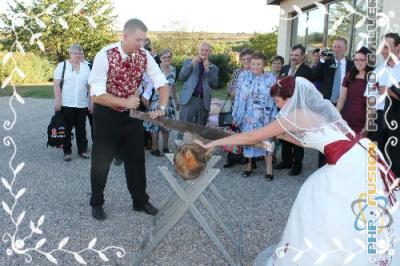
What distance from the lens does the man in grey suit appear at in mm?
6359

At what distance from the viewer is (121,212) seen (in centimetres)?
446

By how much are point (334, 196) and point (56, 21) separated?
2781 millimetres

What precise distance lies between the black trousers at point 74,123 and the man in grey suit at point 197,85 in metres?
1.60

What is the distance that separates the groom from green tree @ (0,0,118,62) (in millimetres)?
319

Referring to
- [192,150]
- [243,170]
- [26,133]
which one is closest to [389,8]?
[243,170]

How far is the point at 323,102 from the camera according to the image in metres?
2.97

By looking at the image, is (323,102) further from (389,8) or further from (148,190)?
(389,8)

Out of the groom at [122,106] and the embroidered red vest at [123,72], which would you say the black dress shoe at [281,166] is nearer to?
the groom at [122,106]

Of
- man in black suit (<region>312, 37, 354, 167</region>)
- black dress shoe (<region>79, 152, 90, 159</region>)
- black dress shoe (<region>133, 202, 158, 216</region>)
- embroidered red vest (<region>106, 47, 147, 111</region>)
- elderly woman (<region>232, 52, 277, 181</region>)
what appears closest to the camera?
embroidered red vest (<region>106, 47, 147, 111</region>)

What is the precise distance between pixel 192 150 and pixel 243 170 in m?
3.28

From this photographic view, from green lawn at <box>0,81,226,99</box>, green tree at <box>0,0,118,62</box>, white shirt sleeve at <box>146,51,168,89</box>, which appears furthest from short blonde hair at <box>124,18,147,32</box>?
green lawn at <box>0,81,226,99</box>

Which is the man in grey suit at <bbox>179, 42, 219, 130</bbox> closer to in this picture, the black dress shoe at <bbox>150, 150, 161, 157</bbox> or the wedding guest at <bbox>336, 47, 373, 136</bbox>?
the black dress shoe at <bbox>150, 150, 161, 157</bbox>

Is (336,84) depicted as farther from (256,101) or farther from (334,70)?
(256,101)

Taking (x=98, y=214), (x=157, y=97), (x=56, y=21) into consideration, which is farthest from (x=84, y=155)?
(x=56, y=21)
